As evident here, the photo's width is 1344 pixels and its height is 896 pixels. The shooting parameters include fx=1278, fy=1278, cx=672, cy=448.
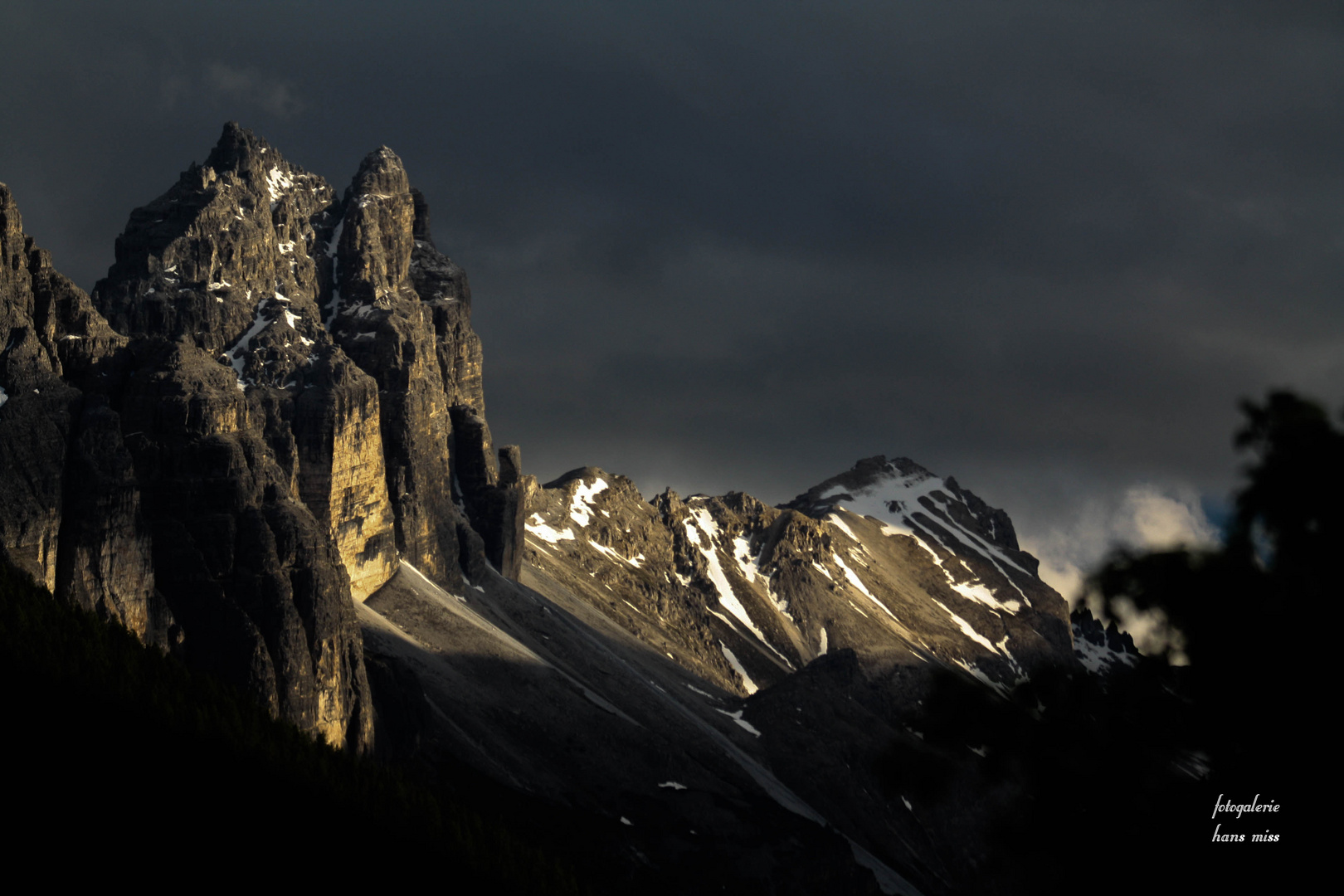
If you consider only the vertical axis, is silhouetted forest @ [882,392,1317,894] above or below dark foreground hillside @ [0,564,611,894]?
above

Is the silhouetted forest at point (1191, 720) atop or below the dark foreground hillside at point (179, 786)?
atop

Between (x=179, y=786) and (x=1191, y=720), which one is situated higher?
(x=1191, y=720)

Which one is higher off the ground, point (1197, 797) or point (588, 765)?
point (1197, 797)

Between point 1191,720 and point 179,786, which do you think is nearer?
point 1191,720

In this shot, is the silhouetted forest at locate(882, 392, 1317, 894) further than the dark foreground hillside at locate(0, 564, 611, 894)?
No

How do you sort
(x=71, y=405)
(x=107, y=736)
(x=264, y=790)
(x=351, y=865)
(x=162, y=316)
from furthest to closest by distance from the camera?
(x=162, y=316) → (x=71, y=405) → (x=264, y=790) → (x=107, y=736) → (x=351, y=865)

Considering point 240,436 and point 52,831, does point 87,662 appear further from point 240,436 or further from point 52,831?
point 240,436

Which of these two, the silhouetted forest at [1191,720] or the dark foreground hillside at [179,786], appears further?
the dark foreground hillside at [179,786]

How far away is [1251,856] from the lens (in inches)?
623

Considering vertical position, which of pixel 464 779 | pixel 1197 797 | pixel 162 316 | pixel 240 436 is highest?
pixel 162 316

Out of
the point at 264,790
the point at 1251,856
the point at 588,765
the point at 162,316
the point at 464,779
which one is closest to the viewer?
the point at 1251,856

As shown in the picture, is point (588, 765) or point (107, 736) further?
point (588, 765)

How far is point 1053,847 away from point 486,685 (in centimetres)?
16299

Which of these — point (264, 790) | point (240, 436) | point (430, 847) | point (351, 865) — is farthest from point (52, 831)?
point (240, 436)
